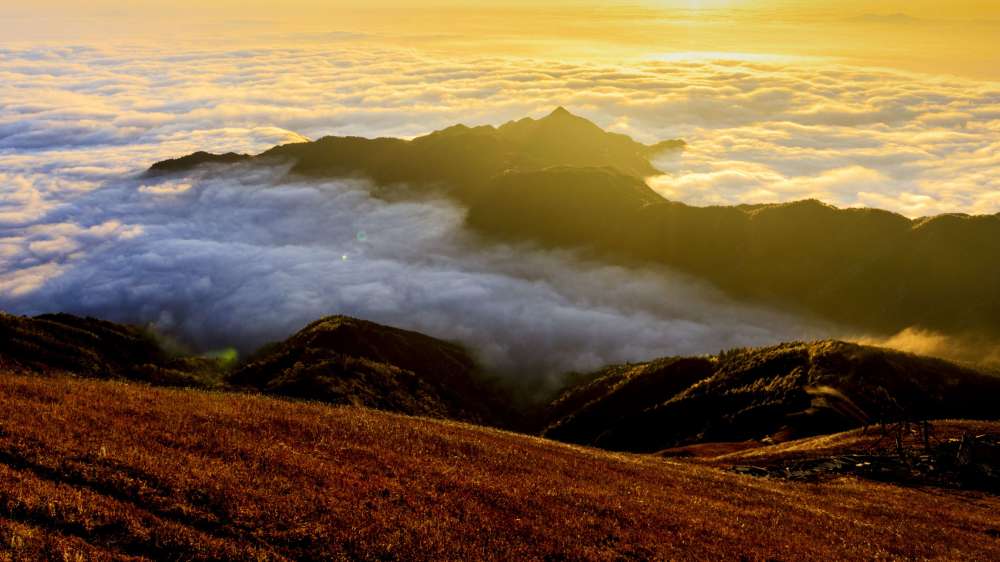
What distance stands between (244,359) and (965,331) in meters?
165

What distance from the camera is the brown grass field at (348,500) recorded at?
49.3ft

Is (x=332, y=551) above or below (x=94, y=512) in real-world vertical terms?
below

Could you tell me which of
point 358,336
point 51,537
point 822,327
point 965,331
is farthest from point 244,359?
point 51,537

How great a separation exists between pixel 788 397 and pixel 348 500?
76.1 metres

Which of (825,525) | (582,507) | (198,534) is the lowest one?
(825,525)

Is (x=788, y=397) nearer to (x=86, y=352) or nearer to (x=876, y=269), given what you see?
(x=86, y=352)

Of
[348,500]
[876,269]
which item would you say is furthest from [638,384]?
[348,500]

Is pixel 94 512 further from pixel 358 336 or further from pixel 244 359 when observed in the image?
pixel 244 359

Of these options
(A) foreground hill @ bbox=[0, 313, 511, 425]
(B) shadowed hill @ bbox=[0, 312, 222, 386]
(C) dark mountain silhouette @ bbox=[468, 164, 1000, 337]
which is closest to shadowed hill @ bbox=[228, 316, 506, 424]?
(A) foreground hill @ bbox=[0, 313, 511, 425]

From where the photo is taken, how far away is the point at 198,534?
14.8 meters

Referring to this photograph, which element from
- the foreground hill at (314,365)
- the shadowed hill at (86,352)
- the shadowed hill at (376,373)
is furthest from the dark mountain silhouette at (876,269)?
the shadowed hill at (86,352)

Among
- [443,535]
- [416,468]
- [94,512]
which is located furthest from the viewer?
[416,468]

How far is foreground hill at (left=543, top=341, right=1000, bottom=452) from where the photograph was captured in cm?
7881

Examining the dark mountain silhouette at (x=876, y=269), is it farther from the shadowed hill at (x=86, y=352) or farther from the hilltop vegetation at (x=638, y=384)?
the shadowed hill at (x=86, y=352)
